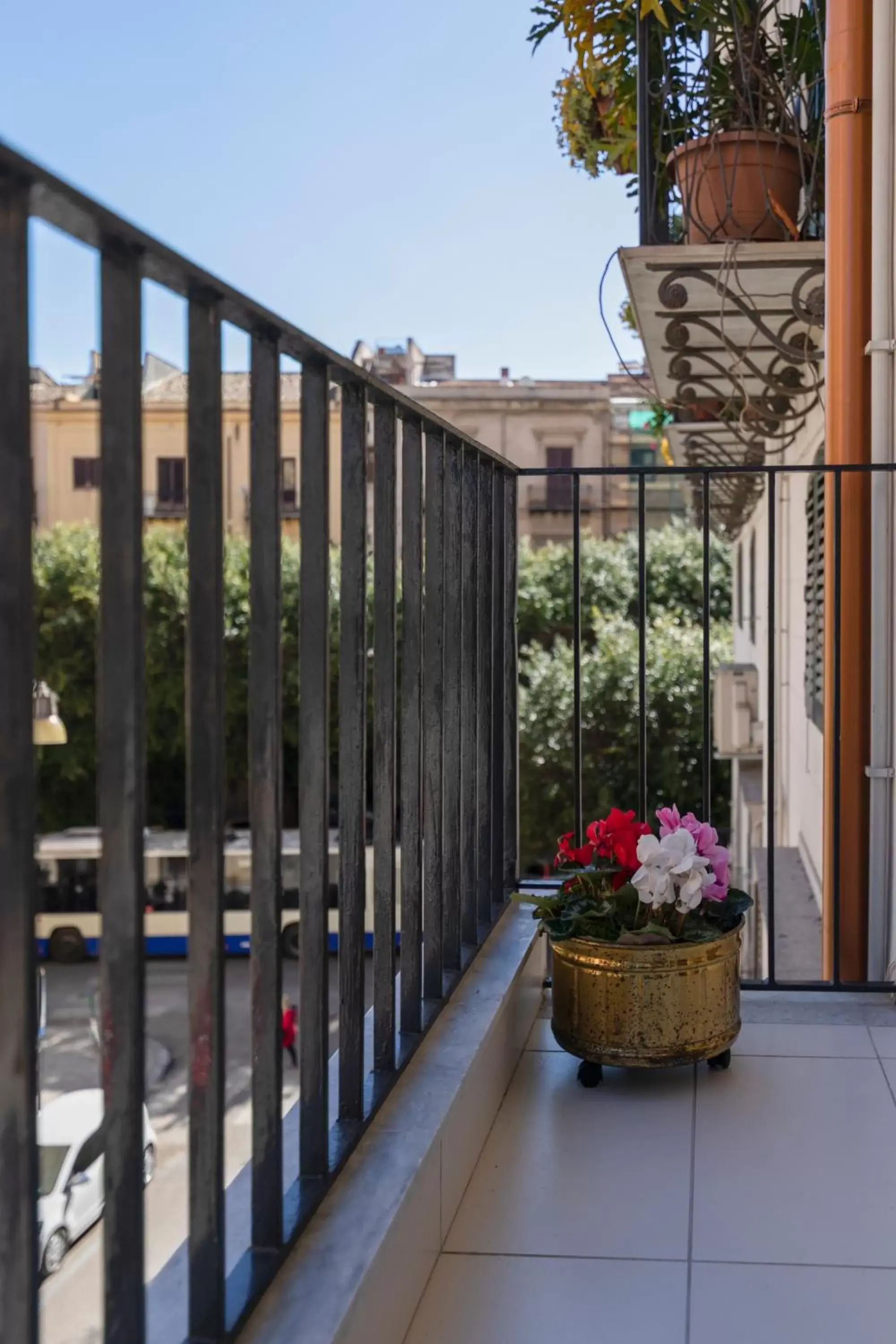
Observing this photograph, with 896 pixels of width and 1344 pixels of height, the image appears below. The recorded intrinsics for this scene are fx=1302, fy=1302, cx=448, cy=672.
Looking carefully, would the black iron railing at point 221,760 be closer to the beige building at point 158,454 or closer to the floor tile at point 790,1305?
the floor tile at point 790,1305

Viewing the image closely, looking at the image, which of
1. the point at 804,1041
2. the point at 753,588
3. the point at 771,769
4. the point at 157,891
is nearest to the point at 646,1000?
the point at 804,1041

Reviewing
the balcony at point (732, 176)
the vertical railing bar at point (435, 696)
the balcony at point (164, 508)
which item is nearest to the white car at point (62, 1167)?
the balcony at point (732, 176)

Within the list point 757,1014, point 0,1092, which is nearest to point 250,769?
point 0,1092

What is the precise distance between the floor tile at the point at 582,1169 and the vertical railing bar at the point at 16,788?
3.09 ft

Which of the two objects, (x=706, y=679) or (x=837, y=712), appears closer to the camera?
(x=706, y=679)

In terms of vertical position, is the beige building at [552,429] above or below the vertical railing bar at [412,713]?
above

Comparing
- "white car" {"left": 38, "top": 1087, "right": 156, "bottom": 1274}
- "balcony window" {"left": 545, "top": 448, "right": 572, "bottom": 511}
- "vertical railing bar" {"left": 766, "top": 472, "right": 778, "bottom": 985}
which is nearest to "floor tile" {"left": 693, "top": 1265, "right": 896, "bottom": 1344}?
"vertical railing bar" {"left": 766, "top": 472, "right": 778, "bottom": 985}

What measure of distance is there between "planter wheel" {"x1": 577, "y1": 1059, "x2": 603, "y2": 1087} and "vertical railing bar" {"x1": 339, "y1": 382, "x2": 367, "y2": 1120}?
0.68 m

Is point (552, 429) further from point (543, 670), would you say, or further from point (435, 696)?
point (435, 696)

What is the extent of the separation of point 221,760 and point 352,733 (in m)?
0.43

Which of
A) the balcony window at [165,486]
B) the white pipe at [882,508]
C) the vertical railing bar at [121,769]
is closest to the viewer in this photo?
the vertical railing bar at [121,769]

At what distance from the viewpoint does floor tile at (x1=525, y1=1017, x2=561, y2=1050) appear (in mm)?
2195

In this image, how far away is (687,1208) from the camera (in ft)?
5.31

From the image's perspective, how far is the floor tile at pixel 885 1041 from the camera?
213 cm
